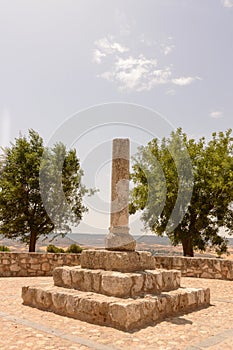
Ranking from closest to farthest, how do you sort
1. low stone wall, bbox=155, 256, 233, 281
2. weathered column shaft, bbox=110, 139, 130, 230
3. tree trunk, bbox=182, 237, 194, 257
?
weathered column shaft, bbox=110, 139, 130, 230 → low stone wall, bbox=155, 256, 233, 281 → tree trunk, bbox=182, 237, 194, 257

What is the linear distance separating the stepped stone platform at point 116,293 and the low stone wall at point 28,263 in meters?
6.06

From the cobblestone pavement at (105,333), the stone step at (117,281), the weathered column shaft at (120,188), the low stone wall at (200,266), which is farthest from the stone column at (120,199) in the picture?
the low stone wall at (200,266)

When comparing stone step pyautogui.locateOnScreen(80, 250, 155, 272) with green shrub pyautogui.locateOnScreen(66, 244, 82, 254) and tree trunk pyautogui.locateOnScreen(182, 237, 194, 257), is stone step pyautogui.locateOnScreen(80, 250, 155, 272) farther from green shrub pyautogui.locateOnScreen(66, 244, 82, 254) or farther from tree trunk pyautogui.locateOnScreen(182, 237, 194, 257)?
tree trunk pyautogui.locateOnScreen(182, 237, 194, 257)

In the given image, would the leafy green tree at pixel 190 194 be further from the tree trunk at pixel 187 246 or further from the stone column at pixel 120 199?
the stone column at pixel 120 199

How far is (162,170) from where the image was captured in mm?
21656

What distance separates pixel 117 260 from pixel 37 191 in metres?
14.7

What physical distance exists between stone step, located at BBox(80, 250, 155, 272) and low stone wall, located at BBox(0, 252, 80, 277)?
631 centimetres

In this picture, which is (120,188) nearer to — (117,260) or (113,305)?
(117,260)

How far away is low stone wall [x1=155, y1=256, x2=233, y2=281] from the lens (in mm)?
13319

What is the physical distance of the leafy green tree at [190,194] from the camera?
20328 millimetres

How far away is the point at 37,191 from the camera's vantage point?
21.5 metres

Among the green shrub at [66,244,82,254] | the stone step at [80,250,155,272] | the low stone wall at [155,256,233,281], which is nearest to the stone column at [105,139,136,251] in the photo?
the stone step at [80,250,155,272]

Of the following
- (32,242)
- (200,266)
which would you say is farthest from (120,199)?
(32,242)

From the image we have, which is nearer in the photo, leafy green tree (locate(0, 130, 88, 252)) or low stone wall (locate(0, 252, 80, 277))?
low stone wall (locate(0, 252, 80, 277))
